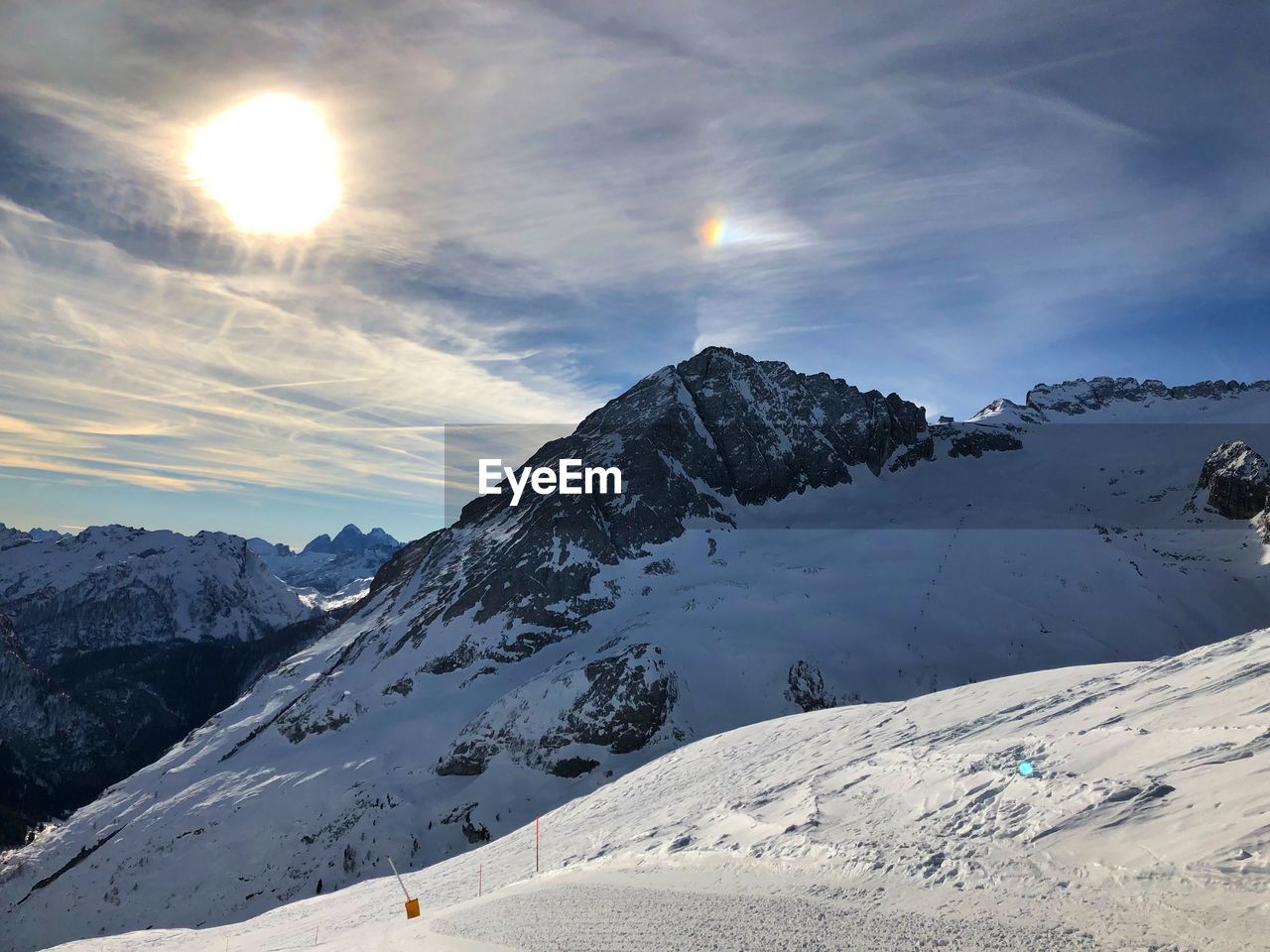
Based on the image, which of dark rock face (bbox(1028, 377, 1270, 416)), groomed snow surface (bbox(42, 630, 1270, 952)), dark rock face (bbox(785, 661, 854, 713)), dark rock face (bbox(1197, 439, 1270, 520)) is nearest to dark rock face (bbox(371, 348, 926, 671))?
dark rock face (bbox(785, 661, 854, 713))

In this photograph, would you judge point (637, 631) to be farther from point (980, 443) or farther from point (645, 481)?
point (980, 443)

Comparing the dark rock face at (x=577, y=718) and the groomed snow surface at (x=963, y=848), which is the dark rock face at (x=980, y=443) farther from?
the groomed snow surface at (x=963, y=848)

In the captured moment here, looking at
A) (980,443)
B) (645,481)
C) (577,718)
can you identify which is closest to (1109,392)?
(980,443)

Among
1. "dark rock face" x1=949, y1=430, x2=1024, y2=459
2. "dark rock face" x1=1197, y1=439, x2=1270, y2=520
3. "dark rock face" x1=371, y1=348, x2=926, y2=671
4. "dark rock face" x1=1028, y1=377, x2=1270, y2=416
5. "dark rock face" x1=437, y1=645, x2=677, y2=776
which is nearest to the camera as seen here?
"dark rock face" x1=437, y1=645, x2=677, y2=776

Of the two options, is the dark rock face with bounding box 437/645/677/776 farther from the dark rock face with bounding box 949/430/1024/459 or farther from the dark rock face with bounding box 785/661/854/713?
the dark rock face with bounding box 949/430/1024/459

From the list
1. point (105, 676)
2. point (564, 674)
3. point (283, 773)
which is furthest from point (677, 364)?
point (105, 676)

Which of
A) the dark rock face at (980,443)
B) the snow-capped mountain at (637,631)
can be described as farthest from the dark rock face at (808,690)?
the dark rock face at (980,443)
